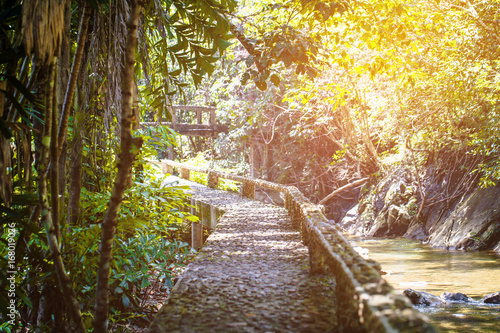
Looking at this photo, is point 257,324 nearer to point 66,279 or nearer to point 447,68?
point 66,279

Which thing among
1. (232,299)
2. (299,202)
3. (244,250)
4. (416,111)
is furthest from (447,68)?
(232,299)

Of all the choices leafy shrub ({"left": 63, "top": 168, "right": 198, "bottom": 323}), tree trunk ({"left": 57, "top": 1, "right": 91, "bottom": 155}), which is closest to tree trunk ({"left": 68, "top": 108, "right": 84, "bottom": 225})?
leafy shrub ({"left": 63, "top": 168, "right": 198, "bottom": 323})

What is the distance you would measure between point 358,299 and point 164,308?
1.88 m

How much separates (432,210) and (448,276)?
18.0 feet

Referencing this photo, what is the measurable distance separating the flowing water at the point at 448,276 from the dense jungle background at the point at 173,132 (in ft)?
4.07

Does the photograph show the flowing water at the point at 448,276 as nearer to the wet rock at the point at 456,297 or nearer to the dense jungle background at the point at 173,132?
the wet rock at the point at 456,297

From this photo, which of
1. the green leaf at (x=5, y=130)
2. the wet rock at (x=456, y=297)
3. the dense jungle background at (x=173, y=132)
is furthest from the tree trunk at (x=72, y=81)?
the wet rock at (x=456, y=297)

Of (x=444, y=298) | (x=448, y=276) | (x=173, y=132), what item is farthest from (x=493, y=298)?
(x=173, y=132)

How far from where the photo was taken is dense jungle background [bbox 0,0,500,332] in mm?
2969

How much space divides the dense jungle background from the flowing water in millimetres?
1240

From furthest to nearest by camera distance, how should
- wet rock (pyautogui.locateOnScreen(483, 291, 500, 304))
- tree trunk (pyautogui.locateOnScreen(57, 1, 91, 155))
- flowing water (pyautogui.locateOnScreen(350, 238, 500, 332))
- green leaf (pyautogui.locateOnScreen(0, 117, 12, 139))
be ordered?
1. wet rock (pyautogui.locateOnScreen(483, 291, 500, 304))
2. flowing water (pyautogui.locateOnScreen(350, 238, 500, 332))
3. tree trunk (pyautogui.locateOnScreen(57, 1, 91, 155))
4. green leaf (pyautogui.locateOnScreen(0, 117, 12, 139))

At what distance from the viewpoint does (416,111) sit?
1247 cm

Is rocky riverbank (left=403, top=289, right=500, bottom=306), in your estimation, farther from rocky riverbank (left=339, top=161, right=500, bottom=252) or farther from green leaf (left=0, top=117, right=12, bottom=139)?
green leaf (left=0, top=117, right=12, bottom=139)

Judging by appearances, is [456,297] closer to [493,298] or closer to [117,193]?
[493,298]
